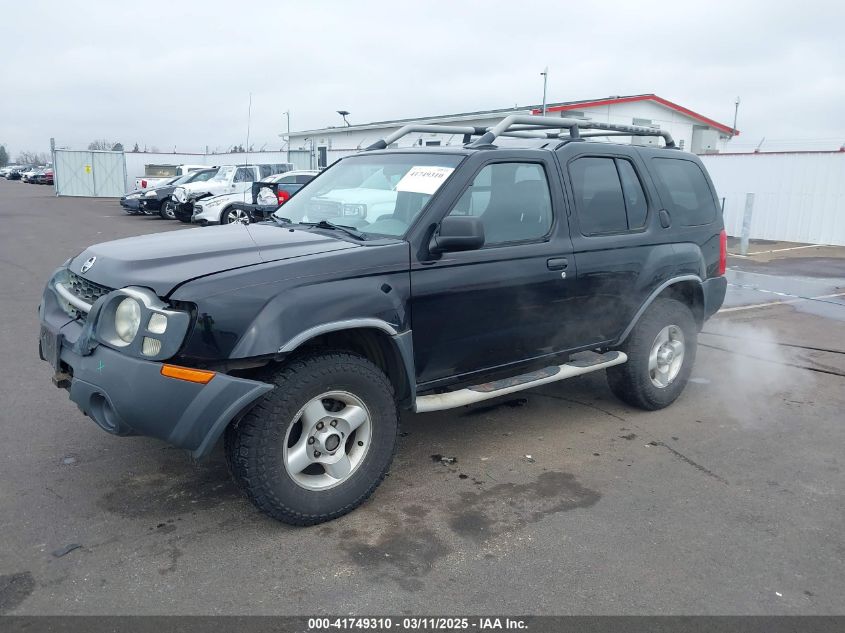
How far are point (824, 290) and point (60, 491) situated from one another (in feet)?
35.8

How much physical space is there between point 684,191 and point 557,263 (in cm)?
176

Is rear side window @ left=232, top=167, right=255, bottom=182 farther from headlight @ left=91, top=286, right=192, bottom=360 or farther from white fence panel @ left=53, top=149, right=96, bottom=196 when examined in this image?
headlight @ left=91, top=286, right=192, bottom=360

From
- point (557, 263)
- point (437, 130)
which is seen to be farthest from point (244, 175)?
point (557, 263)

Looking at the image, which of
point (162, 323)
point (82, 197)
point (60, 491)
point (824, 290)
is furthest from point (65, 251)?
point (82, 197)

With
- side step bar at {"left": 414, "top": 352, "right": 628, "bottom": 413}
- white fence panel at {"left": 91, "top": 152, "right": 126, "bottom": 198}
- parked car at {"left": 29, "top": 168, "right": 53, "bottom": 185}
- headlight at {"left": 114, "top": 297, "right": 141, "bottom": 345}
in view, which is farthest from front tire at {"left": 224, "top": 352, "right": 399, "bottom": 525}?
parked car at {"left": 29, "top": 168, "right": 53, "bottom": 185}

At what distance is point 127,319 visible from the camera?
3303 mm

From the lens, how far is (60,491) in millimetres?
3861

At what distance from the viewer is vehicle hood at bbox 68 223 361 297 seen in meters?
3.35

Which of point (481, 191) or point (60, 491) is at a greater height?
point (481, 191)

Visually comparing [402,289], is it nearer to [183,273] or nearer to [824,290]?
[183,273]

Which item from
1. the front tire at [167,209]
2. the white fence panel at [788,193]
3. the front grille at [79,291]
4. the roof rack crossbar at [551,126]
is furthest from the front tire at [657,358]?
the front tire at [167,209]

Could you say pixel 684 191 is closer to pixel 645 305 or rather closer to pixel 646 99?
pixel 645 305

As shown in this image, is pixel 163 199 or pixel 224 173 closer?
pixel 163 199

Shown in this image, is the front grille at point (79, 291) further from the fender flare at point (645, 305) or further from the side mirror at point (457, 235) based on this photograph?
the fender flare at point (645, 305)
